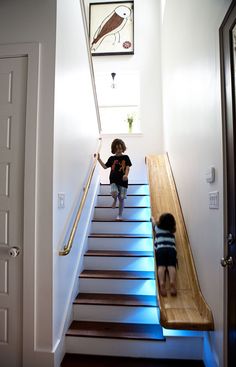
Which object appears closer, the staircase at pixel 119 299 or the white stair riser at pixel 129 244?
the staircase at pixel 119 299

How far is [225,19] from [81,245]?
7.52ft

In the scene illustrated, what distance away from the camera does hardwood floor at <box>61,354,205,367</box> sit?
6.59 ft

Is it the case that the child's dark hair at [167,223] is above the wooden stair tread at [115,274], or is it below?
above

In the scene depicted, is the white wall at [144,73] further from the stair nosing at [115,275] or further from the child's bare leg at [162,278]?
the child's bare leg at [162,278]

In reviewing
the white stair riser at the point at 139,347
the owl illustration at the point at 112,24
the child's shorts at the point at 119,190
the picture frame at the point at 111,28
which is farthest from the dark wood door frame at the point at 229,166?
the owl illustration at the point at 112,24

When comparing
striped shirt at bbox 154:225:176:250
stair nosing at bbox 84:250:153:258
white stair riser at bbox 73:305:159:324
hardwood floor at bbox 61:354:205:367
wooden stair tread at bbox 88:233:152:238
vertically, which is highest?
striped shirt at bbox 154:225:176:250

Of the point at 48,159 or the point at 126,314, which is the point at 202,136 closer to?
the point at 48,159

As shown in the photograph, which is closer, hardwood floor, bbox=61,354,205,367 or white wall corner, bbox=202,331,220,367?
white wall corner, bbox=202,331,220,367

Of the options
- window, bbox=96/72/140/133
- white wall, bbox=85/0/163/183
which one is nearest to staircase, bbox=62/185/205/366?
white wall, bbox=85/0/163/183

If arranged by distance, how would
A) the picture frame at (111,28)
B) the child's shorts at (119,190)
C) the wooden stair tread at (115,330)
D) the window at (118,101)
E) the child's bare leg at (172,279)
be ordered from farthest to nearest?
the window at (118,101)
the picture frame at (111,28)
the child's shorts at (119,190)
the child's bare leg at (172,279)
the wooden stair tread at (115,330)

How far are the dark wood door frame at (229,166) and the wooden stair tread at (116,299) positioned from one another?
2.90ft

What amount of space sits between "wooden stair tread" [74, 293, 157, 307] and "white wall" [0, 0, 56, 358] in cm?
53

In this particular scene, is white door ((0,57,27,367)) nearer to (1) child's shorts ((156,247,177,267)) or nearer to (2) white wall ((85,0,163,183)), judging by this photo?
(1) child's shorts ((156,247,177,267))

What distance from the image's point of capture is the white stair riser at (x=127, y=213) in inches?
141
